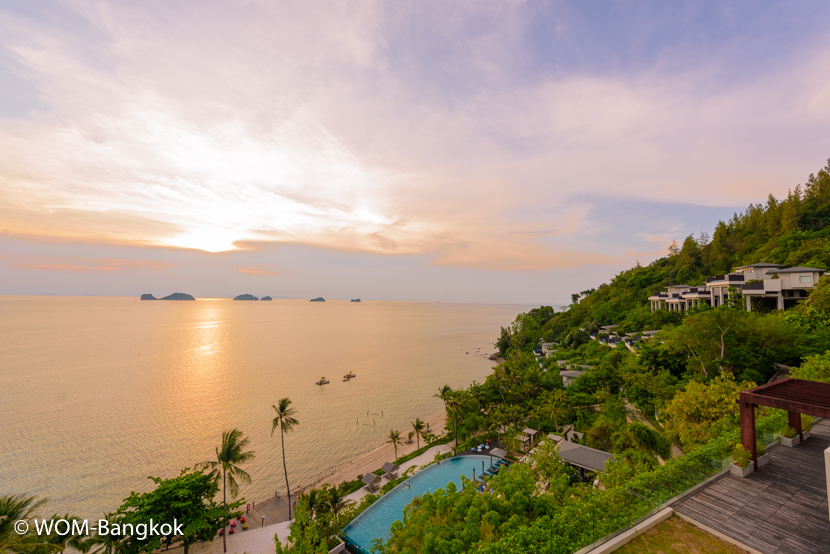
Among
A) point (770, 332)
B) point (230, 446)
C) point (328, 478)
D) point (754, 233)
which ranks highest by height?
point (754, 233)

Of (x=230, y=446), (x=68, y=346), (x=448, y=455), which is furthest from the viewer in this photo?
(x=68, y=346)

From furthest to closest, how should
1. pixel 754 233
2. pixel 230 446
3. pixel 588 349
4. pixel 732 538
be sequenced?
1. pixel 754 233
2. pixel 588 349
3. pixel 230 446
4. pixel 732 538

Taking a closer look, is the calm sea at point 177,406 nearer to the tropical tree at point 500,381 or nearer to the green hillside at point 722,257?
the tropical tree at point 500,381

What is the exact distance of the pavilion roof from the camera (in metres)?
10.5

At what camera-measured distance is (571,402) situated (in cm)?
3412

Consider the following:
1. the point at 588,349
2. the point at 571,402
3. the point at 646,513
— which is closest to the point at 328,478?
the point at 571,402

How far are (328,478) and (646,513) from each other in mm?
31586

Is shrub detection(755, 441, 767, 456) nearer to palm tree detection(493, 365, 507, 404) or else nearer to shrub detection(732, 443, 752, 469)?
shrub detection(732, 443, 752, 469)

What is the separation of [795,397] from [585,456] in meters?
14.7

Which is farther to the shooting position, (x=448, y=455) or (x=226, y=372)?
(x=226, y=372)

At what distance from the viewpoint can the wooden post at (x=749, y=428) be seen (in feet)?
39.8

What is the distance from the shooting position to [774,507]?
33.6 ft

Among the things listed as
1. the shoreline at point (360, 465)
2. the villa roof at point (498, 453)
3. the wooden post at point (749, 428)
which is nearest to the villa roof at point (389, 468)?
the shoreline at point (360, 465)

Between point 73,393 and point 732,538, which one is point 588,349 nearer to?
point 732,538
